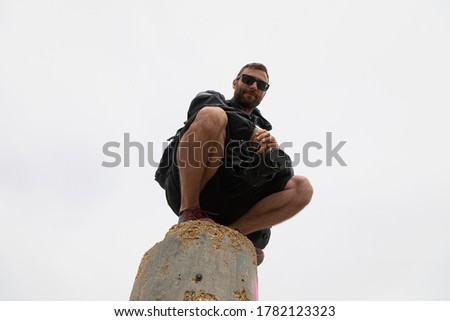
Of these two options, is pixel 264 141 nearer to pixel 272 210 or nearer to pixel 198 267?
pixel 272 210

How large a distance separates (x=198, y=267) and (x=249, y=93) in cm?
174

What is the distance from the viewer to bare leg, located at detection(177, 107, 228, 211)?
3518mm

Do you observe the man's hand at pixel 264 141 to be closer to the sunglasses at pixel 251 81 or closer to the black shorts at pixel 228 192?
the black shorts at pixel 228 192

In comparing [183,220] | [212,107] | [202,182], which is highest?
[212,107]

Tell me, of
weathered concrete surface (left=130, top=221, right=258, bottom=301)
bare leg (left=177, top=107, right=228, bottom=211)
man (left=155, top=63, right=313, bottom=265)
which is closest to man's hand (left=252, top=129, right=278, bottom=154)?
man (left=155, top=63, right=313, bottom=265)

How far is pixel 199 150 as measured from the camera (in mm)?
3531

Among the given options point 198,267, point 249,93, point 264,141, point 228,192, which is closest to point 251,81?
point 249,93

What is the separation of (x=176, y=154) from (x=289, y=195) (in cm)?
88

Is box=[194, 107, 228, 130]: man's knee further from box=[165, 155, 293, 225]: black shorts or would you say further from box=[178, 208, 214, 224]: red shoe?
box=[178, 208, 214, 224]: red shoe

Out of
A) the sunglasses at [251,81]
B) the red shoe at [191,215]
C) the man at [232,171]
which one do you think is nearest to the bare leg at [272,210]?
the man at [232,171]

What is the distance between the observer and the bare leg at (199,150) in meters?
3.52

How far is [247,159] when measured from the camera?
3.65 m

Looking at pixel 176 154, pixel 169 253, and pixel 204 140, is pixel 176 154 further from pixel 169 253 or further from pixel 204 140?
pixel 169 253
